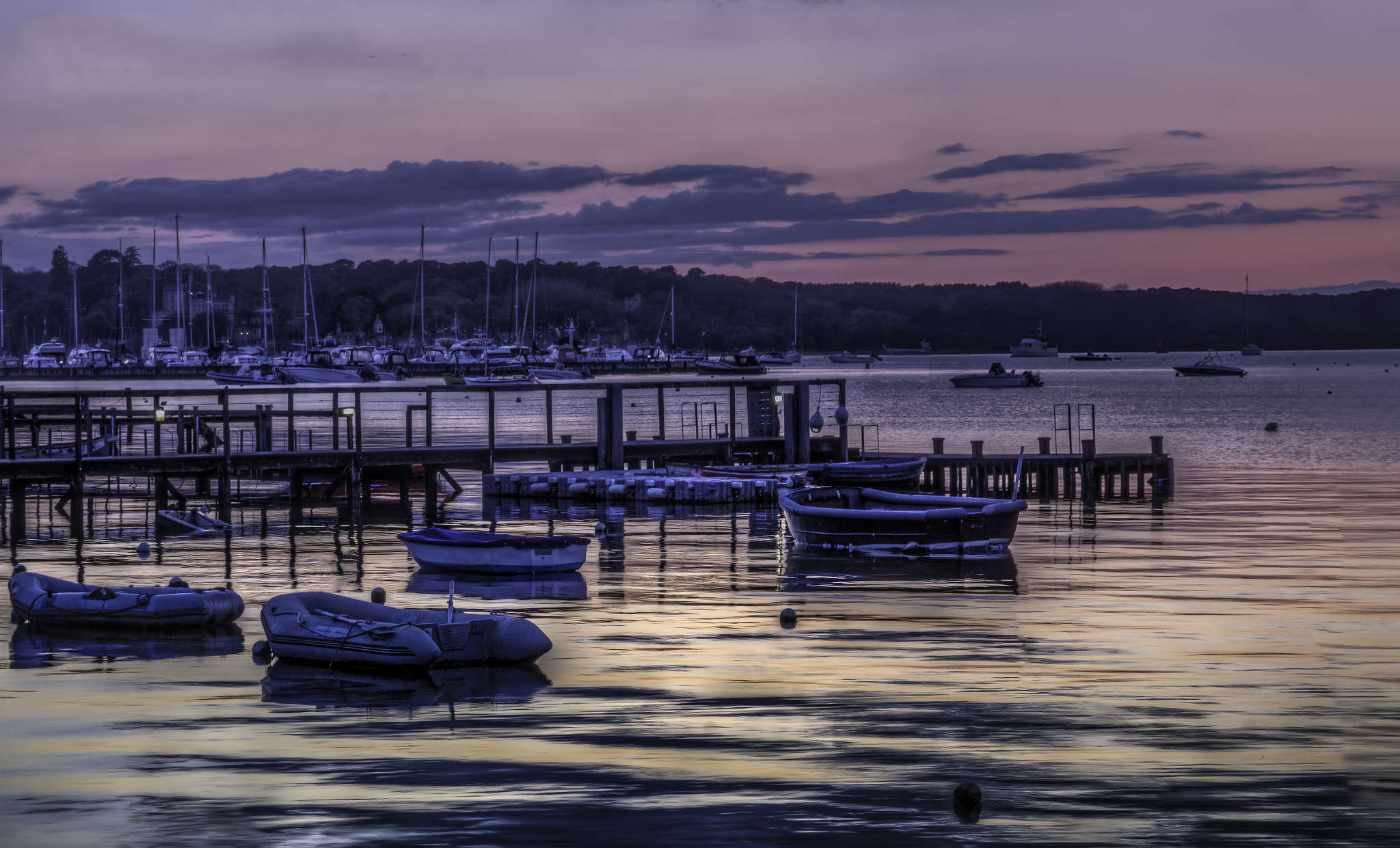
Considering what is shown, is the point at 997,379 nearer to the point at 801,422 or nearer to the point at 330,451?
the point at 801,422

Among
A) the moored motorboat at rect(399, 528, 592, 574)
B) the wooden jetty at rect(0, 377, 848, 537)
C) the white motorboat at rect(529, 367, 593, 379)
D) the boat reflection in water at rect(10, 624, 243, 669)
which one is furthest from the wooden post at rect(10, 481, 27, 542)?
the white motorboat at rect(529, 367, 593, 379)

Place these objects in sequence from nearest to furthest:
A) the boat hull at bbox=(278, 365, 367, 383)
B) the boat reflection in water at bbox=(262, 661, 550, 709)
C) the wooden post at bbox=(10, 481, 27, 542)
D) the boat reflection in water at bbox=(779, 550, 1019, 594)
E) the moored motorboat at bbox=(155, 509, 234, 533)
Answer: the boat reflection in water at bbox=(262, 661, 550, 709)
the boat reflection in water at bbox=(779, 550, 1019, 594)
the moored motorboat at bbox=(155, 509, 234, 533)
the wooden post at bbox=(10, 481, 27, 542)
the boat hull at bbox=(278, 365, 367, 383)

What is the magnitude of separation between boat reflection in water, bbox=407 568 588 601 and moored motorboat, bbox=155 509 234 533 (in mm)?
9602

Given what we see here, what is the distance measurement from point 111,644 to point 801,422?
93.2 feet

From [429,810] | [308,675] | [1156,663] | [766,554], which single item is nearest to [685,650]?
[308,675]

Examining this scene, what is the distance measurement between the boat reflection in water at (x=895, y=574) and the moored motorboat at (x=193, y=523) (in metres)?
14.4

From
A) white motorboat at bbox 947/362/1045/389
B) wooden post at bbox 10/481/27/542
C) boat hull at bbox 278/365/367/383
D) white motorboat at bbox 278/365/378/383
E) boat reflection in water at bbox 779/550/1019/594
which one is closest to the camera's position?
boat reflection in water at bbox 779/550/1019/594

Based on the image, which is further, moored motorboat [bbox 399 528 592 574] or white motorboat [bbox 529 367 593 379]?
white motorboat [bbox 529 367 593 379]

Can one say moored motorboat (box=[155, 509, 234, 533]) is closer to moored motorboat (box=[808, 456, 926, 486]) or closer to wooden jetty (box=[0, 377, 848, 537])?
wooden jetty (box=[0, 377, 848, 537])

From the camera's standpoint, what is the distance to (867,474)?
135 ft

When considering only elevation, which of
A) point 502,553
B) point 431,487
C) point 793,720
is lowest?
point 793,720

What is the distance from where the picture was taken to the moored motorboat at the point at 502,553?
26266mm

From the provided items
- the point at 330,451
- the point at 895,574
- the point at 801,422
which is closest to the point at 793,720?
the point at 895,574

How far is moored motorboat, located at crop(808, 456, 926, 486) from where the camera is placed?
41031 millimetres
